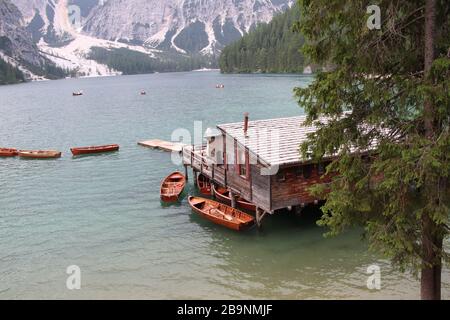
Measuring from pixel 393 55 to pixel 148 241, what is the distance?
18.3 m

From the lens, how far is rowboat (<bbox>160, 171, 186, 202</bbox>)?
3288 cm

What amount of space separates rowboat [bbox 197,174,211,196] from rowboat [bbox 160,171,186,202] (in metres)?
1.26

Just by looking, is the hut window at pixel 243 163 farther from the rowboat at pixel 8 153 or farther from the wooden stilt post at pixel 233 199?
the rowboat at pixel 8 153

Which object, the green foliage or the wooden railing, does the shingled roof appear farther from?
the green foliage

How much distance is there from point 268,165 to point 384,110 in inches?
449

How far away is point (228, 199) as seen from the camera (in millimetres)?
30750

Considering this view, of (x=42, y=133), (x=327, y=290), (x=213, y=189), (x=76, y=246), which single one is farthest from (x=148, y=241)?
(x=42, y=133)

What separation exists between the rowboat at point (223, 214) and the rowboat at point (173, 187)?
2.50 metres

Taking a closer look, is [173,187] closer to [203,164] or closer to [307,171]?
[203,164]

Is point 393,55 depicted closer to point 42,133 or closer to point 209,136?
point 209,136

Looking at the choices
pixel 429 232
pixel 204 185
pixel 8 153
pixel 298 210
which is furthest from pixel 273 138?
pixel 8 153

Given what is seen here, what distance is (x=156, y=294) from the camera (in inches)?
784

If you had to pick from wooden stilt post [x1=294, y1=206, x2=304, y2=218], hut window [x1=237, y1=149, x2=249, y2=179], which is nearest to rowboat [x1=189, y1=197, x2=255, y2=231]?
hut window [x1=237, y1=149, x2=249, y2=179]

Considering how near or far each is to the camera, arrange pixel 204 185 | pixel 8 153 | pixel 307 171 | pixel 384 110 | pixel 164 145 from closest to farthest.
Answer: pixel 384 110 < pixel 307 171 < pixel 204 185 < pixel 8 153 < pixel 164 145
